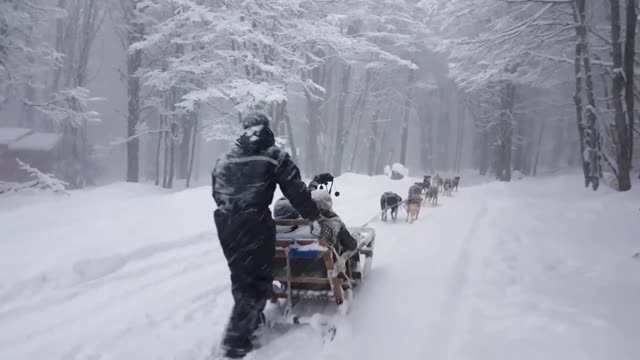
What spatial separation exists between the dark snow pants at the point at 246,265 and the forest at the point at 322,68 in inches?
441

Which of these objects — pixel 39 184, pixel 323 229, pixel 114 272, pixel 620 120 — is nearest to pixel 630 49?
pixel 620 120

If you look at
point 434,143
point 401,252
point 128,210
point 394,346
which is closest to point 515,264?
point 401,252

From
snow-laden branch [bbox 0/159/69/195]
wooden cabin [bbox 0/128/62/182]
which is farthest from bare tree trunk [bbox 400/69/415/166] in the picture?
wooden cabin [bbox 0/128/62/182]

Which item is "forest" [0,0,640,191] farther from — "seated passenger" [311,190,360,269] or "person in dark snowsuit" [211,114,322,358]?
"person in dark snowsuit" [211,114,322,358]

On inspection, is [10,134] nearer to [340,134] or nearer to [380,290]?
[340,134]

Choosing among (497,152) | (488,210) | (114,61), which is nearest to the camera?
(488,210)

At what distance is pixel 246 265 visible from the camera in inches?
177

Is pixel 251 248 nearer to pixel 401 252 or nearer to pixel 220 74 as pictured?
pixel 401 252

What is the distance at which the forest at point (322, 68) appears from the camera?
15.8 m

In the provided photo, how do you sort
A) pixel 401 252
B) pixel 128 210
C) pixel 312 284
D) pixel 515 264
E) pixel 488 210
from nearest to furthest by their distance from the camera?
pixel 312 284 < pixel 515 264 < pixel 401 252 < pixel 128 210 < pixel 488 210

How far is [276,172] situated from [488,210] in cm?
1125

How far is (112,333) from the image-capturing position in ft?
16.9

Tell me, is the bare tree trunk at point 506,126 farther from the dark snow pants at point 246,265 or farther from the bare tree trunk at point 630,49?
the dark snow pants at point 246,265

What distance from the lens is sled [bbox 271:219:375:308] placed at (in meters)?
5.17
